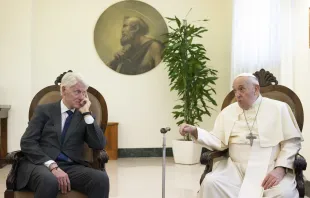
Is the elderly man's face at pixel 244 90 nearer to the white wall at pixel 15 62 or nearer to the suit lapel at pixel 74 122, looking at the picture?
the suit lapel at pixel 74 122

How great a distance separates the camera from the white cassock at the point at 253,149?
282cm

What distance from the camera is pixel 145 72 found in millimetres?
7125

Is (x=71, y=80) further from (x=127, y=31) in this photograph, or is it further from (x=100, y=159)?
(x=127, y=31)

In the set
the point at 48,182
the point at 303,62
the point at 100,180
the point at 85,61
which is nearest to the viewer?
the point at 48,182

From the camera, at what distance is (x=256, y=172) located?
9.71 feet

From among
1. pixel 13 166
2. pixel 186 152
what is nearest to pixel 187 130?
pixel 13 166

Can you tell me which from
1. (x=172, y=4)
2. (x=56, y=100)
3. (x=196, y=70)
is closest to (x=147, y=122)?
(x=196, y=70)

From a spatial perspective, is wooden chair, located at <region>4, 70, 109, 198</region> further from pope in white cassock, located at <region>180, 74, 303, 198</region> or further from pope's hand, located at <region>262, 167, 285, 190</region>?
pope's hand, located at <region>262, 167, 285, 190</region>

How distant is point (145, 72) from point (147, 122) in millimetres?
843

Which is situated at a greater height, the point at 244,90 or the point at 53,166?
the point at 244,90

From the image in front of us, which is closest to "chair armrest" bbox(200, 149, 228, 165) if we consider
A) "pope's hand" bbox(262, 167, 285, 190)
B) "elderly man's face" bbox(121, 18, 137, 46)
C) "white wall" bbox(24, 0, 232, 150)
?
"pope's hand" bbox(262, 167, 285, 190)

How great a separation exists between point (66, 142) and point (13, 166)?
382 millimetres

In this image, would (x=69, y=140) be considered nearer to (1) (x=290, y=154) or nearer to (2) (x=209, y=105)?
(1) (x=290, y=154)

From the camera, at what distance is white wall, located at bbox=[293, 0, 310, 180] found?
4434 mm
